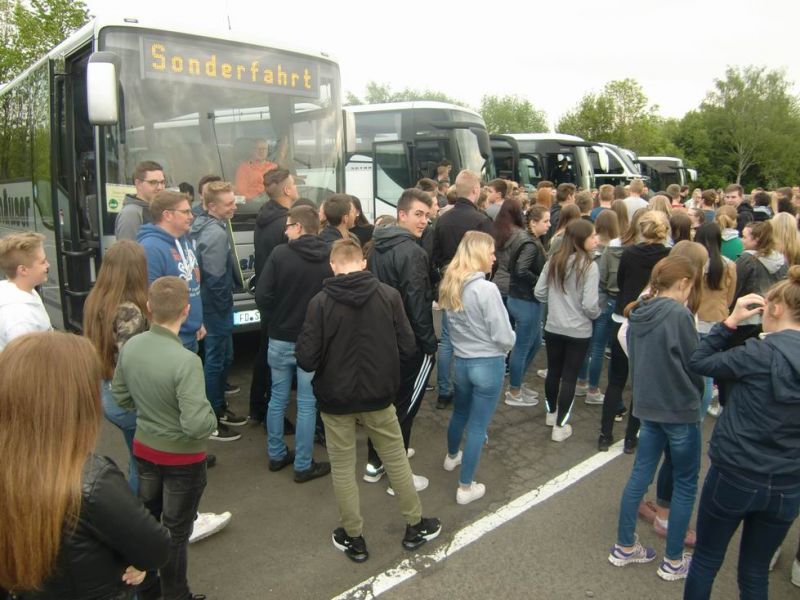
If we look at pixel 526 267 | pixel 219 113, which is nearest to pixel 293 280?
pixel 526 267

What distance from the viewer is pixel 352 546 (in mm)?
3445

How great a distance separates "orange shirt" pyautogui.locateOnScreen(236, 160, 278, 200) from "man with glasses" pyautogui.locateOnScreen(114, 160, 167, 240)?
51.9 inches

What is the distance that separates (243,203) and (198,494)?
4.00 m

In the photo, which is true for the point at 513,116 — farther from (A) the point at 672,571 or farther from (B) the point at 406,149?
(A) the point at 672,571

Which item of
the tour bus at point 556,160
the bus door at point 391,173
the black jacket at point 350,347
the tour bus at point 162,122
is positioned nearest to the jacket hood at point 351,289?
the black jacket at point 350,347

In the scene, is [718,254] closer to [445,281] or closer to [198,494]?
[445,281]

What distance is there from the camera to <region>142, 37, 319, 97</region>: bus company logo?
18.7ft

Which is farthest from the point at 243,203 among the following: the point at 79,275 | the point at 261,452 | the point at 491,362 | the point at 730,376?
the point at 730,376

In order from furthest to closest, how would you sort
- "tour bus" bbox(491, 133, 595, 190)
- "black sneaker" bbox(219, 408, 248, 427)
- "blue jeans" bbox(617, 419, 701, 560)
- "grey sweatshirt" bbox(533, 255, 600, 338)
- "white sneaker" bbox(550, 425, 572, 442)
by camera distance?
"tour bus" bbox(491, 133, 595, 190), "black sneaker" bbox(219, 408, 248, 427), "white sneaker" bbox(550, 425, 572, 442), "grey sweatshirt" bbox(533, 255, 600, 338), "blue jeans" bbox(617, 419, 701, 560)

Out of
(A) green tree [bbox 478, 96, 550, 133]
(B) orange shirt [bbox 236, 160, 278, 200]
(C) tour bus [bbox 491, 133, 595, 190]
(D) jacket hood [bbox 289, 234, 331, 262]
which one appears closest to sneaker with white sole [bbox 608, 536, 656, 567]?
(D) jacket hood [bbox 289, 234, 331, 262]

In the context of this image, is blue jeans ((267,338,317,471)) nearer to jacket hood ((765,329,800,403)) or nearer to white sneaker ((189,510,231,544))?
white sneaker ((189,510,231,544))

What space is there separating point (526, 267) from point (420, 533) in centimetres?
268

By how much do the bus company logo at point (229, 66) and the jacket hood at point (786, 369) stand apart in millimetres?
5605

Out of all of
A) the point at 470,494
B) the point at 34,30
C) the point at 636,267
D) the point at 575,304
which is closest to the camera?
the point at 470,494
